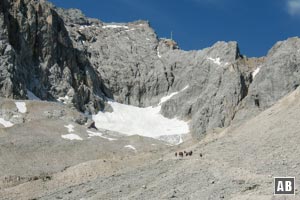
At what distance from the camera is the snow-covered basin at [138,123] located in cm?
17262

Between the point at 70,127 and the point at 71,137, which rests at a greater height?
the point at 70,127

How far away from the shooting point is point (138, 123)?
184 metres

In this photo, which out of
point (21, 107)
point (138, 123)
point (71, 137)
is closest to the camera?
point (71, 137)

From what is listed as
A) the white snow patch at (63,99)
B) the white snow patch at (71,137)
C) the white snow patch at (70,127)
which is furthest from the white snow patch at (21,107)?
the white snow patch at (63,99)

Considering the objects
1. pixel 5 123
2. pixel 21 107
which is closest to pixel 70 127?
pixel 5 123

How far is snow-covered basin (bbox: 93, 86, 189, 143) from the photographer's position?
172625 mm

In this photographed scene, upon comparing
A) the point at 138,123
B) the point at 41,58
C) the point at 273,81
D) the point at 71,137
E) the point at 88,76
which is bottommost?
the point at 71,137

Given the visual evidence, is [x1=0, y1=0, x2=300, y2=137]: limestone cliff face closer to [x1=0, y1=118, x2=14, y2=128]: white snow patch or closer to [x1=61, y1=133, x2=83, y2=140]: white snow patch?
[x1=0, y1=118, x2=14, y2=128]: white snow patch

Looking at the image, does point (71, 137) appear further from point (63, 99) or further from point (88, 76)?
point (88, 76)

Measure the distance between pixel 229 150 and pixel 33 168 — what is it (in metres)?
47.8

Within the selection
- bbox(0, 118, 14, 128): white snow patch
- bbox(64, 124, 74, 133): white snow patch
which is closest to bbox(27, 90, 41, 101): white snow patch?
bbox(0, 118, 14, 128): white snow patch

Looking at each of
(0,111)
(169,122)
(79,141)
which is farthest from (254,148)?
(169,122)

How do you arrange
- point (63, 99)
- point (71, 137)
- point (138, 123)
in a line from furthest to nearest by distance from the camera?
point (138, 123) < point (63, 99) < point (71, 137)

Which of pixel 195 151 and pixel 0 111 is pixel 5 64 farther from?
pixel 195 151
